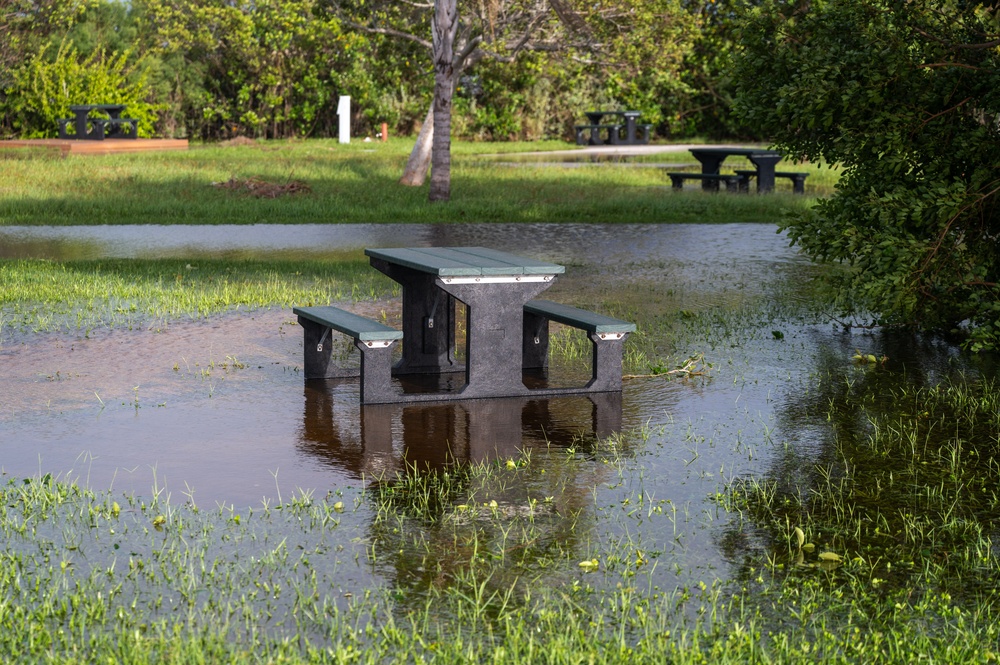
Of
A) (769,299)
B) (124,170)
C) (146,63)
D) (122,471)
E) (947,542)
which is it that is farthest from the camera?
(146,63)

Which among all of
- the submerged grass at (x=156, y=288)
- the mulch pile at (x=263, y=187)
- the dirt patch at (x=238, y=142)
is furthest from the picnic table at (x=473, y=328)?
the dirt patch at (x=238, y=142)

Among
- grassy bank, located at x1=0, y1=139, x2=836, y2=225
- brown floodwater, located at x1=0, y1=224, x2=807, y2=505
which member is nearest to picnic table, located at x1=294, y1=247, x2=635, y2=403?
brown floodwater, located at x1=0, y1=224, x2=807, y2=505

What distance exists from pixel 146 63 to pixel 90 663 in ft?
118

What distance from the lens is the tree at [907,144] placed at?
913 cm

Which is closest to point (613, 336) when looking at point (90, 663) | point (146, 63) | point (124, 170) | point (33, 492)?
point (33, 492)

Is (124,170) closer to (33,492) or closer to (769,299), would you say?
(769,299)

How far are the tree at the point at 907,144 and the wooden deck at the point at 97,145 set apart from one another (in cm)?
2296

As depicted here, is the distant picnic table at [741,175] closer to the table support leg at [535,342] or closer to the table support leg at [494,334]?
the table support leg at [535,342]

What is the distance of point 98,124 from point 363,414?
2802 centimetres

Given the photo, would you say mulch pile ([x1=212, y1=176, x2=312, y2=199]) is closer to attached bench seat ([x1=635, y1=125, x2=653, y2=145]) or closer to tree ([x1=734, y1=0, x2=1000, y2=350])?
tree ([x1=734, y1=0, x2=1000, y2=350])

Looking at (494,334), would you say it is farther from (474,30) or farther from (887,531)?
(474,30)

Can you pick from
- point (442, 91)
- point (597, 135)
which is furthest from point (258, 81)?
point (442, 91)

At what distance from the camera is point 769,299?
12.3 m

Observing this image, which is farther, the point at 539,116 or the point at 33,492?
the point at 539,116
